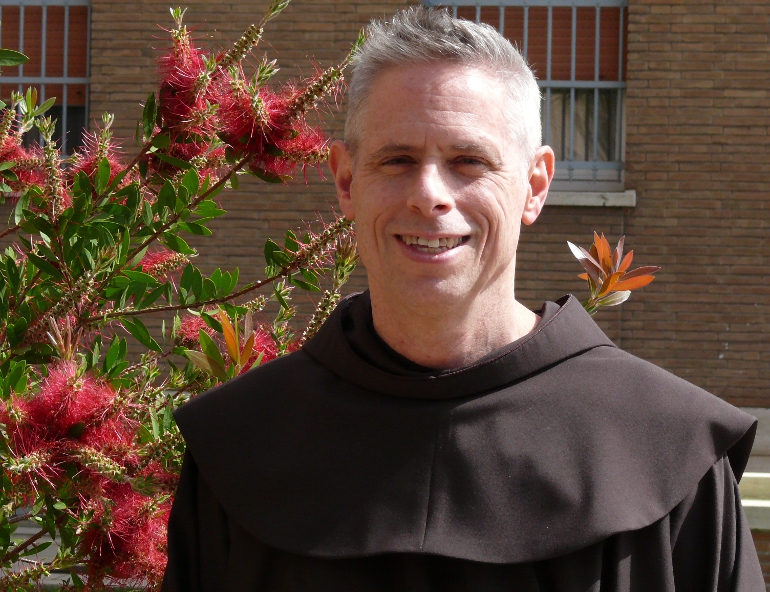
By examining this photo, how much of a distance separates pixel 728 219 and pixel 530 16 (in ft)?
8.32

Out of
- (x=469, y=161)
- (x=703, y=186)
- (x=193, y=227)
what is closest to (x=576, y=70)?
(x=703, y=186)

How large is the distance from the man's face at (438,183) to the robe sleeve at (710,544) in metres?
0.46

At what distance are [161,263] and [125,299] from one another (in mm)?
178

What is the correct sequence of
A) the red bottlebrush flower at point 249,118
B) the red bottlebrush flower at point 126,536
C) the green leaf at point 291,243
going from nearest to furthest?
the red bottlebrush flower at point 126,536, the red bottlebrush flower at point 249,118, the green leaf at point 291,243

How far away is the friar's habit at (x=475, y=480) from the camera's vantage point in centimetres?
151

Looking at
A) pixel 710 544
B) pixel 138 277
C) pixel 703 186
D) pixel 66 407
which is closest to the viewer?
pixel 710 544

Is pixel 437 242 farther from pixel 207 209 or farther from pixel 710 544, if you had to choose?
pixel 207 209

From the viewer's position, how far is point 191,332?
7.45 ft

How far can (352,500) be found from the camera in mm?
1588

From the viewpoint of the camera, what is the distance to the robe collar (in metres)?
1.62

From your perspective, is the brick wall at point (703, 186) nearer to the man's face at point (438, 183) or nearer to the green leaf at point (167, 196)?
the green leaf at point (167, 196)

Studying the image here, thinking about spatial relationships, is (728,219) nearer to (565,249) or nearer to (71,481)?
(565,249)

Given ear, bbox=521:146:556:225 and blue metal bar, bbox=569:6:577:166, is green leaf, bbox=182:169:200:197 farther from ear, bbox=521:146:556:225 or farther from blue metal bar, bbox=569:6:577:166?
blue metal bar, bbox=569:6:577:166

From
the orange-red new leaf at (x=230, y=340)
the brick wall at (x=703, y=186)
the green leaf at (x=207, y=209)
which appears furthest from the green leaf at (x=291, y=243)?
the brick wall at (x=703, y=186)
